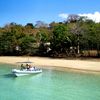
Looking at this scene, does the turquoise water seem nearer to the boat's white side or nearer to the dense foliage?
the boat's white side

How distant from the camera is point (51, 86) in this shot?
34.2m

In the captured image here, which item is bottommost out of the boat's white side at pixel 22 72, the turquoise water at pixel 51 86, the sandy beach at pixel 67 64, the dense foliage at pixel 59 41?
the turquoise water at pixel 51 86

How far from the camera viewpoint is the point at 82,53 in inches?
2393

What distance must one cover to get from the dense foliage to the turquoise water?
1585 cm

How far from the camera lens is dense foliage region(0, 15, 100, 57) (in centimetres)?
5897

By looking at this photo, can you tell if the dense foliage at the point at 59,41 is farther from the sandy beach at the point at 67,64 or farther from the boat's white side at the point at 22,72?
the boat's white side at the point at 22,72

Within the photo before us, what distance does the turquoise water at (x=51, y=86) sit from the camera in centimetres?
2877

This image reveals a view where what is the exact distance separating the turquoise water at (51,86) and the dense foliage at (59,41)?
15.8 meters

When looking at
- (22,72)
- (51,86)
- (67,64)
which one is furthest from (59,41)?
(51,86)

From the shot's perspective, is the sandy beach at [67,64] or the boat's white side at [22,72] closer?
the boat's white side at [22,72]

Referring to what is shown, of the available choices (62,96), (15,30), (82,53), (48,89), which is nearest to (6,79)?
(48,89)

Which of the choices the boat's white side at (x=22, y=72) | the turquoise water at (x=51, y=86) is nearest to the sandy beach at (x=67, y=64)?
the turquoise water at (x=51, y=86)

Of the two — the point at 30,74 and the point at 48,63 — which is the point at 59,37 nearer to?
the point at 48,63

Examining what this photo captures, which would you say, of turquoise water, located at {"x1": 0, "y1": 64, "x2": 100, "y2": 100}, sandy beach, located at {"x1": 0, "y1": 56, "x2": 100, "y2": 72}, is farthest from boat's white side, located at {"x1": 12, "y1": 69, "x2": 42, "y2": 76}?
sandy beach, located at {"x1": 0, "y1": 56, "x2": 100, "y2": 72}
